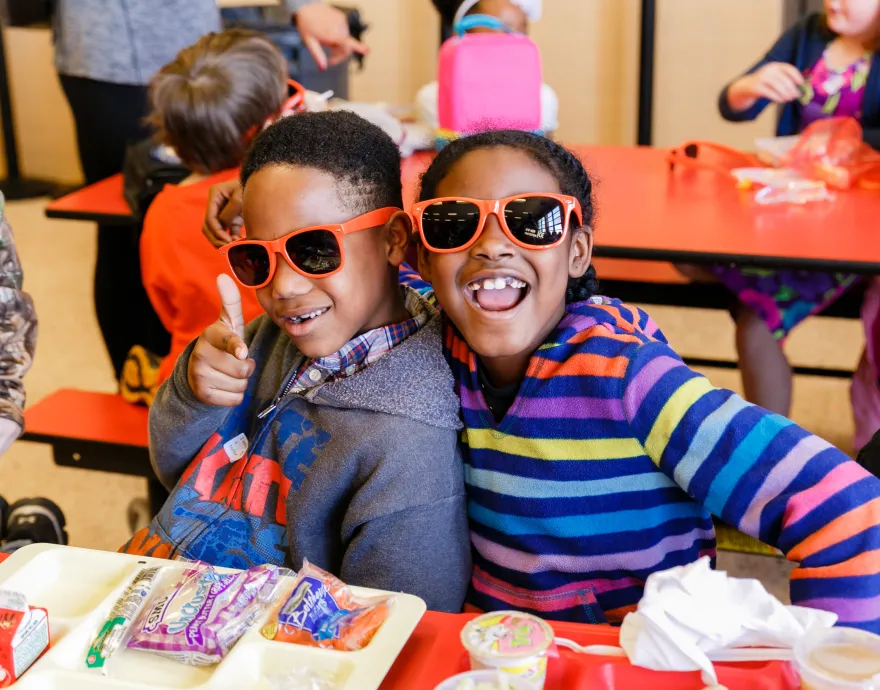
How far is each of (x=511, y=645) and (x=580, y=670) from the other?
9 centimetres

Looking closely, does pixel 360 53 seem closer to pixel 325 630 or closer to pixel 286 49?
pixel 286 49

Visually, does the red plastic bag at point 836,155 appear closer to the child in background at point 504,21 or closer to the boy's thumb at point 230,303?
the child in background at point 504,21

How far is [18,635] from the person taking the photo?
885mm

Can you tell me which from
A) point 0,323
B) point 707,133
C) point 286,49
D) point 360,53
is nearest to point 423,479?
point 0,323

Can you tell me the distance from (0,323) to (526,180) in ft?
2.77

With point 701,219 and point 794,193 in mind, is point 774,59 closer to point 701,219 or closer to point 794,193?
point 794,193

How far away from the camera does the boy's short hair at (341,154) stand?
132cm

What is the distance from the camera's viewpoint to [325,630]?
0.92m

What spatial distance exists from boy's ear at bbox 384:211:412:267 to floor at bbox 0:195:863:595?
85 centimetres

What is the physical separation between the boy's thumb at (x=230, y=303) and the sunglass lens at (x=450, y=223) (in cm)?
24

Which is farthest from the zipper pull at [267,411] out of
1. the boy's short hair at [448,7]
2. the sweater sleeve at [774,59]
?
the boy's short hair at [448,7]

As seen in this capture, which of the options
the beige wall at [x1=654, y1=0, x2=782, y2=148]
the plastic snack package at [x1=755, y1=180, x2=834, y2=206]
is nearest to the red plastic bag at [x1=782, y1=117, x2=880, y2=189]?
the plastic snack package at [x1=755, y1=180, x2=834, y2=206]

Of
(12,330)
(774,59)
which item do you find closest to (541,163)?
(12,330)

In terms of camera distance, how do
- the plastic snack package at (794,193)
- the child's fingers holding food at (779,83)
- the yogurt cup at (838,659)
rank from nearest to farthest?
1. the yogurt cup at (838,659)
2. the plastic snack package at (794,193)
3. the child's fingers holding food at (779,83)
